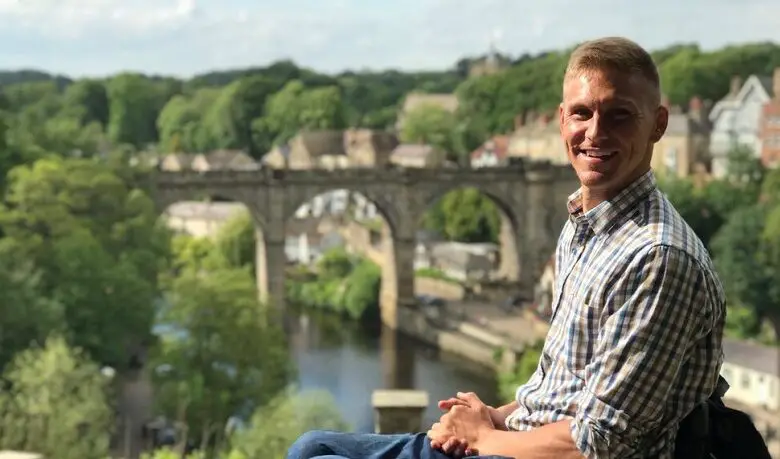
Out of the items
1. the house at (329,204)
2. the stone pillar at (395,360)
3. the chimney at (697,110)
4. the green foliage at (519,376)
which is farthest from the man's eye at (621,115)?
the house at (329,204)

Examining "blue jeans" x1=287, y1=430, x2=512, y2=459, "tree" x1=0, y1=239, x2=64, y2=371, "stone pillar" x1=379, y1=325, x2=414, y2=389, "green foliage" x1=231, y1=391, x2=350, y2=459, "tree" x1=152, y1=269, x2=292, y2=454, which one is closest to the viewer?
"blue jeans" x1=287, y1=430, x2=512, y2=459

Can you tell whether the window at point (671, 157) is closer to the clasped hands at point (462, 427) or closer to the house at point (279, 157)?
the house at point (279, 157)

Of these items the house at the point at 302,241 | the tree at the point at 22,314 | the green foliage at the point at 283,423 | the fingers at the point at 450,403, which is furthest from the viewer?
the house at the point at 302,241

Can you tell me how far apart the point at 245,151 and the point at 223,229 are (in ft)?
105

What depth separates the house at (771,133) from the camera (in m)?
43.3

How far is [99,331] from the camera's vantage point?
23.4m

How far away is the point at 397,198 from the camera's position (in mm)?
39500

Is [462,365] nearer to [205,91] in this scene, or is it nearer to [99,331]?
[99,331]

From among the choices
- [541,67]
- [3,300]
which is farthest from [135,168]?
[541,67]

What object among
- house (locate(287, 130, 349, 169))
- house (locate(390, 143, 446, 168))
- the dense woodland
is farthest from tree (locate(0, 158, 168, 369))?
house (locate(287, 130, 349, 169))

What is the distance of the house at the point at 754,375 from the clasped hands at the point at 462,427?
73.0ft

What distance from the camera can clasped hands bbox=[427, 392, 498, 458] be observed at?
2.84 meters

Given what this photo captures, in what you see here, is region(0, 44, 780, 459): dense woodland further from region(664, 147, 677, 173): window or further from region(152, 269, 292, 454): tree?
region(664, 147, 677, 173): window

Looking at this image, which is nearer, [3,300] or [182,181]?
Answer: [3,300]
